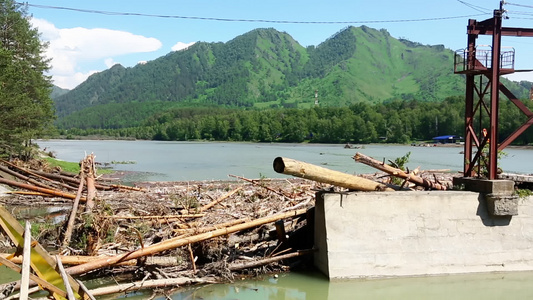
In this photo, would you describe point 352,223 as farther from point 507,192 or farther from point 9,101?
point 9,101

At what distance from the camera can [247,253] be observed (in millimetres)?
12195

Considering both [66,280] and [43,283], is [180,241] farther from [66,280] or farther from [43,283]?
[66,280]

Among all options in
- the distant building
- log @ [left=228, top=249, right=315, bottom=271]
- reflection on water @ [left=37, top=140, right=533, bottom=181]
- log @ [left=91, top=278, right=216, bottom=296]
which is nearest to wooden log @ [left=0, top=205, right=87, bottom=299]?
log @ [left=91, top=278, right=216, bottom=296]

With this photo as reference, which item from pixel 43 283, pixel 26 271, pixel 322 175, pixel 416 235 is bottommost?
pixel 416 235

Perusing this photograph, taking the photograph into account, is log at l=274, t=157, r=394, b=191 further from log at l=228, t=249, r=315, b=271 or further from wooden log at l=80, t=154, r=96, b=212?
wooden log at l=80, t=154, r=96, b=212

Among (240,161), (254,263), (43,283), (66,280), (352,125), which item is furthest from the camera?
(352,125)

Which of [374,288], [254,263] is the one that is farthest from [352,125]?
[374,288]

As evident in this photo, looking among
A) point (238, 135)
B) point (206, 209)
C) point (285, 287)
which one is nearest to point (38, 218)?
point (206, 209)

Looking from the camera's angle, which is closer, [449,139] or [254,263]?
[254,263]

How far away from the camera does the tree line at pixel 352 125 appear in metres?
138

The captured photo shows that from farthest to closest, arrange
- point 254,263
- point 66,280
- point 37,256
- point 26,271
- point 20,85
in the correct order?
point 20,85
point 254,263
point 37,256
point 66,280
point 26,271

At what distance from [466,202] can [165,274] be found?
7371 mm

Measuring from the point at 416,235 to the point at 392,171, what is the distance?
2.00 m

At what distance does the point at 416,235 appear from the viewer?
11508 mm
